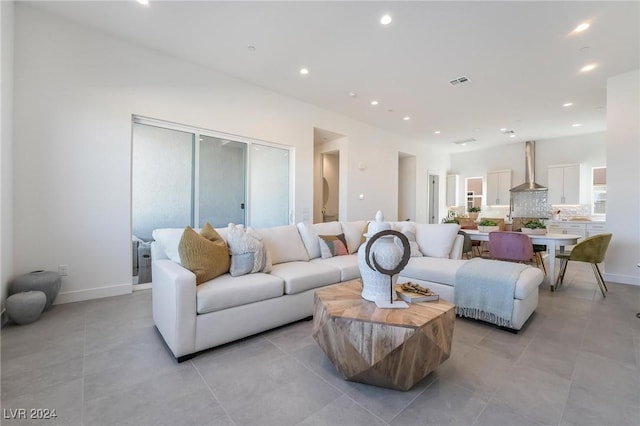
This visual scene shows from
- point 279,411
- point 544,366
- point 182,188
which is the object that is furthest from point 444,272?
point 182,188

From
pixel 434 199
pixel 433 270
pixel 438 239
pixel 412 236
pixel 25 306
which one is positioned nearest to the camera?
pixel 25 306

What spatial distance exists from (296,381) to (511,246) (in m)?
3.45

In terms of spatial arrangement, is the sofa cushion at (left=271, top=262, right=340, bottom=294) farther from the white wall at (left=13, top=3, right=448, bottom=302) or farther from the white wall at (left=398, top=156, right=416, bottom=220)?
the white wall at (left=398, top=156, right=416, bottom=220)

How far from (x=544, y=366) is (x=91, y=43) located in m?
5.27

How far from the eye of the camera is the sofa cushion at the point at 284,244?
9.64 feet

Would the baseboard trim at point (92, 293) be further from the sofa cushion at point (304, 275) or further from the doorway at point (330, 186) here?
the doorway at point (330, 186)

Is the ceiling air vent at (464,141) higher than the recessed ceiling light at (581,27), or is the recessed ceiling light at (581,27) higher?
the ceiling air vent at (464,141)

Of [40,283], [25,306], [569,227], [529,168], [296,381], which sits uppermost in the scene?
[529,168]

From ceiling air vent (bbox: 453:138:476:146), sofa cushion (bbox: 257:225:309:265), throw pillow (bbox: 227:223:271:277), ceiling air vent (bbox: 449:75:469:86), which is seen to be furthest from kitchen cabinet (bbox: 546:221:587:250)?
throw pillow (bbox: 227:223:271:277)

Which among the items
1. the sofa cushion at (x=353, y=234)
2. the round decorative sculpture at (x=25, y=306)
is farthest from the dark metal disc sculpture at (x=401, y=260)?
the round decorative sculpture at (x=25, y=306)

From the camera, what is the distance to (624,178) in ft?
12.7

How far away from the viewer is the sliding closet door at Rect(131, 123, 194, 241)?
347cm

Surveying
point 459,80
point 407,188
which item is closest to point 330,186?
point 407,188

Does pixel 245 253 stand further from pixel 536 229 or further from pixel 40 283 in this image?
pixel 536 229
